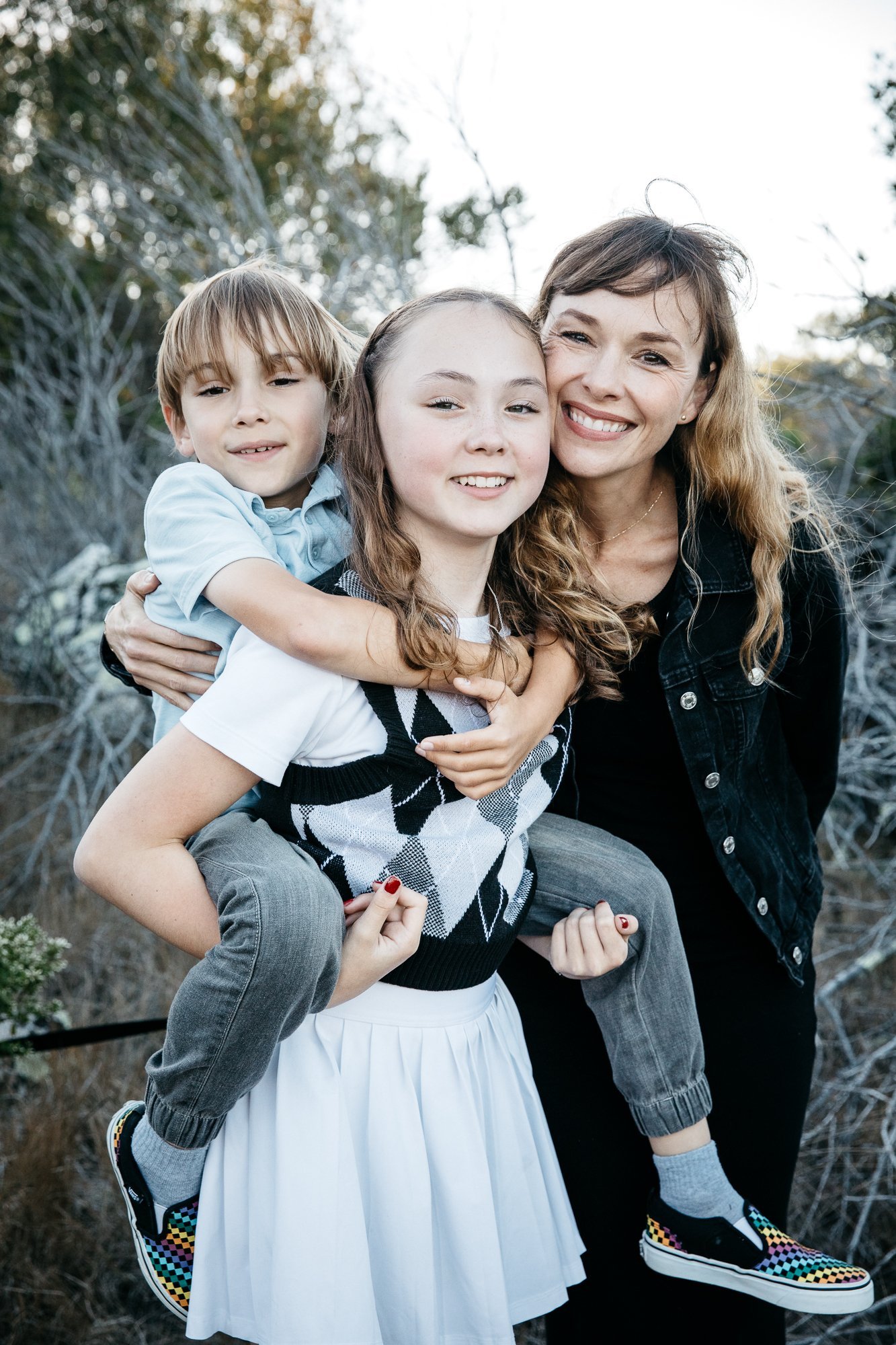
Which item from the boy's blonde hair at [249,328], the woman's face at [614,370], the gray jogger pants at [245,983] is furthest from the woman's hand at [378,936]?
the boy's blonde hair at [249,328]

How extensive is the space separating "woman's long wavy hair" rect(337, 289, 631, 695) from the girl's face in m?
0.03

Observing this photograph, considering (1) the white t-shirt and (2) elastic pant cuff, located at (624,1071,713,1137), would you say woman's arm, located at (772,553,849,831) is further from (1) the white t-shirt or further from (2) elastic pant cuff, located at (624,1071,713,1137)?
(1) the white t-shirt

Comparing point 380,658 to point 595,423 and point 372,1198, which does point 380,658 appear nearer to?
point 595,423

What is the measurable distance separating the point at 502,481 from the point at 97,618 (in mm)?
3943

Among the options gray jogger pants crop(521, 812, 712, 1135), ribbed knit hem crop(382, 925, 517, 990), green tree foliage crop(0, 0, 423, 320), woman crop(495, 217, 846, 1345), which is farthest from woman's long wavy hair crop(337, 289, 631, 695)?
green tree foliage crop(0, 0, 423, 320)

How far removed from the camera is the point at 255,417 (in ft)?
5.85

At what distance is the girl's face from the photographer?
1534 millimetres

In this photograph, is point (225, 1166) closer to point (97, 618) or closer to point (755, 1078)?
point (755, 1078)

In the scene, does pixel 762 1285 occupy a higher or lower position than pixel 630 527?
lower

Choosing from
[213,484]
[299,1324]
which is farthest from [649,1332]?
[213,484]

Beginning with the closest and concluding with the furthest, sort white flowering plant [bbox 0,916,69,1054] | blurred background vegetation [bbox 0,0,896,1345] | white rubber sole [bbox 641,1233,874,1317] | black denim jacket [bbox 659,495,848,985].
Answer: white rubber sole [bbox 641,1233,874,1317] → black denim jacket [bbox 659,495,848,985] → white flowering plant [bbox 0,916,69,1054] → blurred background vegetation [bbox 0,0,896,1345]

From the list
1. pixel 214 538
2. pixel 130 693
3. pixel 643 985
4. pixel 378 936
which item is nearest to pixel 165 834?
pixel 378 936

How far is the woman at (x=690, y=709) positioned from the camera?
1.82 m

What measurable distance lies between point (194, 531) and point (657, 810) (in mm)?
1054
